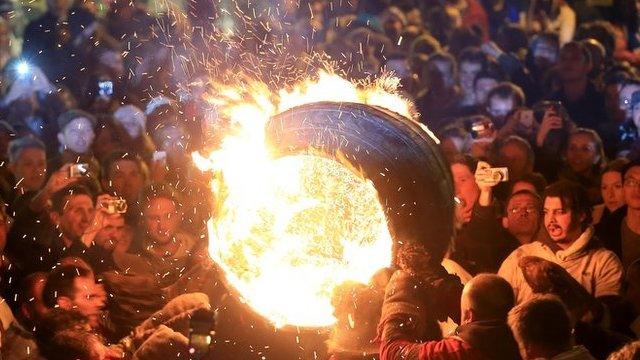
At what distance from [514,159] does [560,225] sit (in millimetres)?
897

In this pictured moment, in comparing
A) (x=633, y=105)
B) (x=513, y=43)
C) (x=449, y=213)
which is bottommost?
(x=449, y=213)

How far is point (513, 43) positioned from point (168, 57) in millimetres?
3376

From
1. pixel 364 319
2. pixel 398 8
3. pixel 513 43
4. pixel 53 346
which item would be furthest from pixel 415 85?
pixel 53 346

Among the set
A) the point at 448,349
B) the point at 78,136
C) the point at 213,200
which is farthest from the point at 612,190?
the point at 78,136

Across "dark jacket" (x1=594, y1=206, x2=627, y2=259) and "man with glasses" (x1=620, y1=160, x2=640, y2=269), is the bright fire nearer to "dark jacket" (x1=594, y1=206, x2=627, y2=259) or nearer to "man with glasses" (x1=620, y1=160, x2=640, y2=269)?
"dark jacket" (x1=594, y1=206, x2=627, y2=259)

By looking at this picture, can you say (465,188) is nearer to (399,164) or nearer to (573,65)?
(399,164)

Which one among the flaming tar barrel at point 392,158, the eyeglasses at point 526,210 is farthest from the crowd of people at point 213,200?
the flaming tar barrel at point 392,158

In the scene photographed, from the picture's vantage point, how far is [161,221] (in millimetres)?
7758

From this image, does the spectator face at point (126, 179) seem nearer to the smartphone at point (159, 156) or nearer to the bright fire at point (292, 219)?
the smartphone at point (159, 156)

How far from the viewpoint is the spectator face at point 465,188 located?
24.6 ft

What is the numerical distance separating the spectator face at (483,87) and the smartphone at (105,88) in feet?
10.2

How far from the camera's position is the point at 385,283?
284 inches

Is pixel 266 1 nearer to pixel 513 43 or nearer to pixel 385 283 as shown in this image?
pixel 513 43

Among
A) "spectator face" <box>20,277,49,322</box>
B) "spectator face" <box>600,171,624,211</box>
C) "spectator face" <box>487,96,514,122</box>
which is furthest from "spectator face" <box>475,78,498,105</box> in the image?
"spectator face" <box>20,277,49,322</box>
